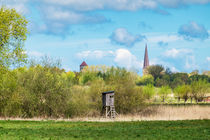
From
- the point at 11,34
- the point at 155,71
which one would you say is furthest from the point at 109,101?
the point at 155,71

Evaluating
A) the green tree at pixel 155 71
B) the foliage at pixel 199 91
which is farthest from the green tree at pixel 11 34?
the green tree at pixel 155 71

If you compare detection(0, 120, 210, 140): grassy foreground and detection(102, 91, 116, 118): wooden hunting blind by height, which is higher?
detection(102, 91, 116, 118): wooden hunting blind

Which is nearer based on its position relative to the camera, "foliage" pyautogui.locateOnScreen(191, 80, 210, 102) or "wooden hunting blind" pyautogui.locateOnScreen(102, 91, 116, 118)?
"wooden hunting blind" pyautogui.locateOnScreen(102, 91, 116, 118)

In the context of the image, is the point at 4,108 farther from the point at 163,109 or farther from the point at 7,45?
the point at 163,109

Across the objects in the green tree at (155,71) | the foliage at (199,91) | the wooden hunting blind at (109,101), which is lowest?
the wooden hunting blind at (109,101)

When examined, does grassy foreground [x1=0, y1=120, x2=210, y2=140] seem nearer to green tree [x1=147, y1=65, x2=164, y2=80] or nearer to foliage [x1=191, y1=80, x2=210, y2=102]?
foliage [x1=191, y1=80, x2=210, y2=102]

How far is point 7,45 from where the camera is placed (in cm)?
3534

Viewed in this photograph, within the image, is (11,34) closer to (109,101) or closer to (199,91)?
(109,101)

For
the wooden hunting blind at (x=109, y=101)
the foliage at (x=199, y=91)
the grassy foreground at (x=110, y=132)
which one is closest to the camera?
the grassy foreground at (x=110, y=132)

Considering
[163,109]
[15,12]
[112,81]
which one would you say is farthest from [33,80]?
[163,109]

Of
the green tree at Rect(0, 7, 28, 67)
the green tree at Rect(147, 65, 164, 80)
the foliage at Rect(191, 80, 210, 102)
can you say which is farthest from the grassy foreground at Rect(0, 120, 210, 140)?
the green tree at Rect(147, 65, 164, 80)

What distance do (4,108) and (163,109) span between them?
1963 cm

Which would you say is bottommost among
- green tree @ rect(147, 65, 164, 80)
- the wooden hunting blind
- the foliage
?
the wooden hunting blind

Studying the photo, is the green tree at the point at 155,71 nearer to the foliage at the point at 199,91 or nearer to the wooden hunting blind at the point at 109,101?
the foliage at the point at 199,91
